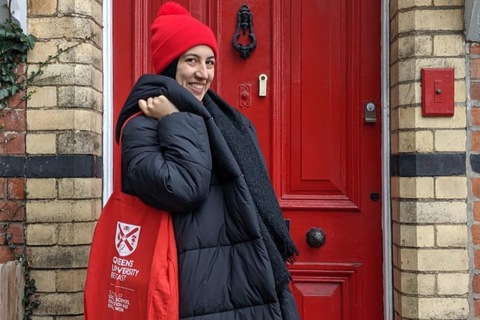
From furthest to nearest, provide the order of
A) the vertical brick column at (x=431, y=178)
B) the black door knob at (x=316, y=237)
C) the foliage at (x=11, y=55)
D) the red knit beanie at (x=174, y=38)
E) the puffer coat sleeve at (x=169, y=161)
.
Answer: the black door knob at (x=316, y=237)
the foliage at (x=11, y=55)
the vertical brick column at (x=431, y=178)
the red knit beanie at (x=174, y=38)
the puffer coat sleeve at (x=169, y=161)

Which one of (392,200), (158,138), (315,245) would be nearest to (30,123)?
(158,138)

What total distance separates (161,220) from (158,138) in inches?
10.2

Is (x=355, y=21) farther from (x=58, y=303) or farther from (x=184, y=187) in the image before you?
(x=58, y=303)

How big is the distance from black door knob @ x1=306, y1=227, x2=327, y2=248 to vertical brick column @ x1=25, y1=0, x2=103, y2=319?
3.47ft

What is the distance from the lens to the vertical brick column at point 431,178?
2.52 meters

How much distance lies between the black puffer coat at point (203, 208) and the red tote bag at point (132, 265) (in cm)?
4

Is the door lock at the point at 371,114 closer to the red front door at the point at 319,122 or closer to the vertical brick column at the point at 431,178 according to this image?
the red front door at the point at 319,122

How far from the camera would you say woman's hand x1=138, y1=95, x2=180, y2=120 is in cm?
184

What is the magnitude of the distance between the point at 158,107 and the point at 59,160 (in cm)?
98

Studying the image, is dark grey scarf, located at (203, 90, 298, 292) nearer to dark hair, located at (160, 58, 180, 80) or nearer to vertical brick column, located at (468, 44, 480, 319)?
dark hair, located at (160, 58, 180, 80)

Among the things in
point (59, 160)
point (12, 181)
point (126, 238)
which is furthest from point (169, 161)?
point (12, 181)

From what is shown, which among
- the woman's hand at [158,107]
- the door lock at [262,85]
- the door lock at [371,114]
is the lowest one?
the woman's hand at [158,107]

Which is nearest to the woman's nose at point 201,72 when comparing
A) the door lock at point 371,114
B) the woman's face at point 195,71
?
the woman's face at point 195,71

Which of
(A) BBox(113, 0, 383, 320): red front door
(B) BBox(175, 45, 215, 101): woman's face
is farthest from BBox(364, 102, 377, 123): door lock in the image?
(B) BBox(175, 45, 215, 101): woman's face
